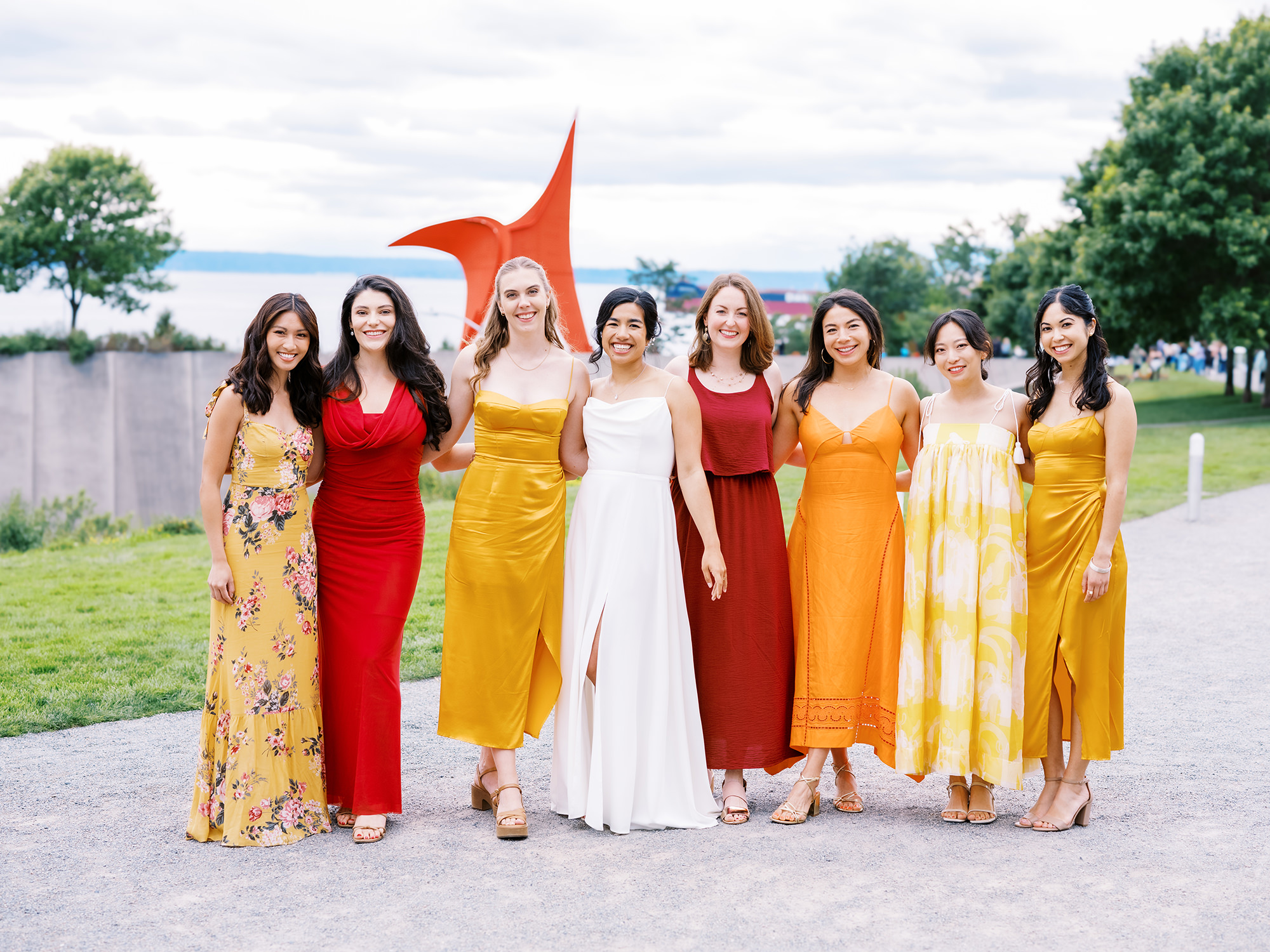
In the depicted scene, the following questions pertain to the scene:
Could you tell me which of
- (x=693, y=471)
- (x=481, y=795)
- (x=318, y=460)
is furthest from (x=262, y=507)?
(x=693, y=471)

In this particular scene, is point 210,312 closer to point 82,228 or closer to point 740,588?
point 82,228

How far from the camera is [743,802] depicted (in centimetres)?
471

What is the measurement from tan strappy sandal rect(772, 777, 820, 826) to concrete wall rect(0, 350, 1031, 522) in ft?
69.9

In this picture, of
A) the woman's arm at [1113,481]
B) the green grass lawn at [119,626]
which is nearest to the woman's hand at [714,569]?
the woman's arm at [1113,481]

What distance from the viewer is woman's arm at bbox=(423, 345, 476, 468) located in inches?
189

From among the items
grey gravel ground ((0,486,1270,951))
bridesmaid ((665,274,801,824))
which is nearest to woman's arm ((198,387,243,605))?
grey gravel ground ((0,486,1270,951))

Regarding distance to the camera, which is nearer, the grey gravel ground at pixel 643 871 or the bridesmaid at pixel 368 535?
the grey gravel ground at pixel 643 871

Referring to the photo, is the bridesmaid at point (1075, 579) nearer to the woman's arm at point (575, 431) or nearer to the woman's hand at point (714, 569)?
the woman's hand at point (714, 569)

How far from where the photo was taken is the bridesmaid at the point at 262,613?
14.5 feet

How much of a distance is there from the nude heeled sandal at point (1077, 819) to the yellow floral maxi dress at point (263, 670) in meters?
2.83

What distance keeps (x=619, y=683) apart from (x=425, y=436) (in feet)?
4.21

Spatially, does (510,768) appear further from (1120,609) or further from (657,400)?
(1120,609)

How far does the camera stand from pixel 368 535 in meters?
4.62

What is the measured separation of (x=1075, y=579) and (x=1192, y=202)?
2448cm
